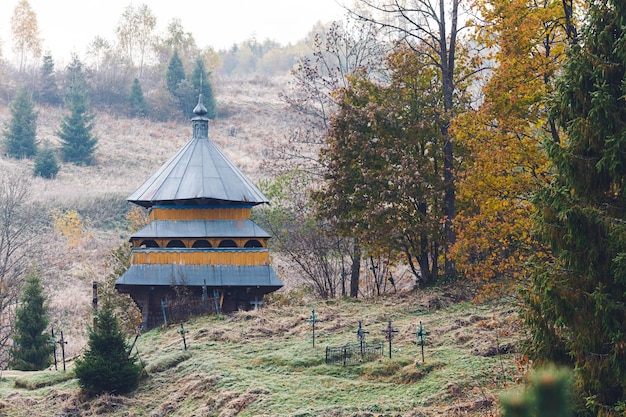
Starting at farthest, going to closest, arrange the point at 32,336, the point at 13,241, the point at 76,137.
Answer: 1. the point at 76,137
2. the point at 13,241
3. the point at 32,336

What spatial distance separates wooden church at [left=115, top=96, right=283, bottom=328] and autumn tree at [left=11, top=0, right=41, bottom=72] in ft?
225

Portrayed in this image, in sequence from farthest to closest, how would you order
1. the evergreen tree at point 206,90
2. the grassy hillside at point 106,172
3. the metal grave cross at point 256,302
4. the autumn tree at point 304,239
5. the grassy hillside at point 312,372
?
the evergreen tree at point 206,90, the grassy hillside at point 106,172, the autumn tree at point 304,239, the metal grave cross at point 256,302, the grassy hillside at point 312,372

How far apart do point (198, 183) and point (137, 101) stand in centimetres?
5219

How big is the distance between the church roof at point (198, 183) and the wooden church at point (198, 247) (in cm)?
4

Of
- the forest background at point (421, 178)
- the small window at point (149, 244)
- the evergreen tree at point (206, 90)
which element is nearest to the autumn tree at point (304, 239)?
the forest background at point (421, 178)

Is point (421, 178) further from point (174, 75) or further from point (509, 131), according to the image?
point (174, 75)

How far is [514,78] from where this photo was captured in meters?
19.3

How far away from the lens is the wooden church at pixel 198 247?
26391 mm

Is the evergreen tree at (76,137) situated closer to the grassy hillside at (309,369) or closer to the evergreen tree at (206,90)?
the evergreen tree at (206,90)

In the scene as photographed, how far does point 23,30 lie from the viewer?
8875 centimetres

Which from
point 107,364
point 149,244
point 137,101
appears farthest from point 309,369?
point 137,101

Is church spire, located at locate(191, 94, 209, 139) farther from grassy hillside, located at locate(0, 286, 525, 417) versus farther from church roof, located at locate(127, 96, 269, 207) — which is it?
grassy hillside, located at locate(0, 286, 525, 417)

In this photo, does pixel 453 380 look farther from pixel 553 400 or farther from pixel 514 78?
pixel 553 400

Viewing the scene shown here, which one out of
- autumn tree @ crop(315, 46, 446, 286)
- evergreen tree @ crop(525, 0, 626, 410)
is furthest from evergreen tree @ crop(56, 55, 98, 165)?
evergreen tree @ crop(525, 0, 626, 410)
